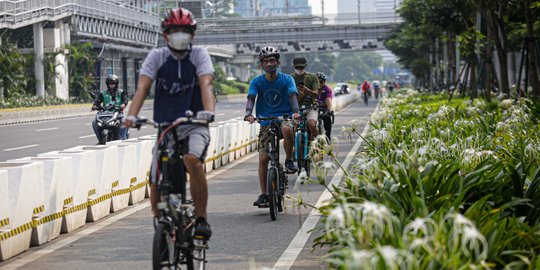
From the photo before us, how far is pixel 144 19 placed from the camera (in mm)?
91875

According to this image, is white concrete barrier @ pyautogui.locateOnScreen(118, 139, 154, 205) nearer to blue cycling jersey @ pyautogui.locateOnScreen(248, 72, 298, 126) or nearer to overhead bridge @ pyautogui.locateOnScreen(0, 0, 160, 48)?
blue cycling jersey @ pyautogui.locateOnScreen(248, 72, 298, 126)

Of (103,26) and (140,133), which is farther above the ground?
(103,26)

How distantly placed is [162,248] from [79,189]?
5116mm

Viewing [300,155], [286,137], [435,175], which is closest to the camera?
[435,175]

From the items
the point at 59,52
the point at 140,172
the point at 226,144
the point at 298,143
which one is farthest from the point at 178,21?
the point at 59,52

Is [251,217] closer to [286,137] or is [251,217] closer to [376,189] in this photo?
[286,137]

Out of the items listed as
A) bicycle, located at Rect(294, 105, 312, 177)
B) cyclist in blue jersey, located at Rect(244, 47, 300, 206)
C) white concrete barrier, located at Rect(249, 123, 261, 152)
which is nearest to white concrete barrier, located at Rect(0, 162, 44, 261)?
cyclist in blue jersey, located at Rect(244, 47, 300, 206)

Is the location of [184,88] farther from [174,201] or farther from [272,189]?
[272,189]

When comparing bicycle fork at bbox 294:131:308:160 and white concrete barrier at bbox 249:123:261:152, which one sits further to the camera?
white concrete barrier at bbox 249:123:261:152

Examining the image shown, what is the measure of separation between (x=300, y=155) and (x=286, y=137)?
81.5 inches

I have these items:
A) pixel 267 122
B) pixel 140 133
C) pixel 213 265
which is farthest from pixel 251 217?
pixel 140 133

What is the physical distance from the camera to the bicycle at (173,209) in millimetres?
7504

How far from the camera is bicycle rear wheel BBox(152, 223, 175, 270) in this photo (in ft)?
24.2

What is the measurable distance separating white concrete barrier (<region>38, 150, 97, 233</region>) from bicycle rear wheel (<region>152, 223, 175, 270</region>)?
14.7ft
